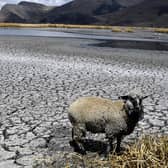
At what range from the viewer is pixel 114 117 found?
22.3 ft

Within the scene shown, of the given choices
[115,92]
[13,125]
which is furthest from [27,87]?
[13,125]

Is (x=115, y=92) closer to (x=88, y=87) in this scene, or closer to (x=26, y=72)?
(x=88, y=87)

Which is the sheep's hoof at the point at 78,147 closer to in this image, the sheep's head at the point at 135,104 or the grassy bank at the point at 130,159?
the grassy bank at the point at 130,159

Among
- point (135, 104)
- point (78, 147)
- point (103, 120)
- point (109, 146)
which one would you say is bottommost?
point (78, 147)

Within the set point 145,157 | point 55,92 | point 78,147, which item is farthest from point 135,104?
point 55,92

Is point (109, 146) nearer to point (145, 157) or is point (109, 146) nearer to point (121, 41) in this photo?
point (145, 157)

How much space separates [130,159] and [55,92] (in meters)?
6.65

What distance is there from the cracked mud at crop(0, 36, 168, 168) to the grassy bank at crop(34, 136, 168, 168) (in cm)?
40

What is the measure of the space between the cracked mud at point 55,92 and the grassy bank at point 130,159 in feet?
1.33

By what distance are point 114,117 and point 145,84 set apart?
8016mm

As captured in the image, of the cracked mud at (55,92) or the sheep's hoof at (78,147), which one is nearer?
the sheep's hoof at (78,147)

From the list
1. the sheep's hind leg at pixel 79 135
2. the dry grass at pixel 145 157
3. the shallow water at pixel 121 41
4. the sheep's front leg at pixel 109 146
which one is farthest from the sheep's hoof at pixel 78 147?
the shallow water at pixel 121 41

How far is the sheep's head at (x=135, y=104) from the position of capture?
630cm

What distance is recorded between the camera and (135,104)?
6324 mm
